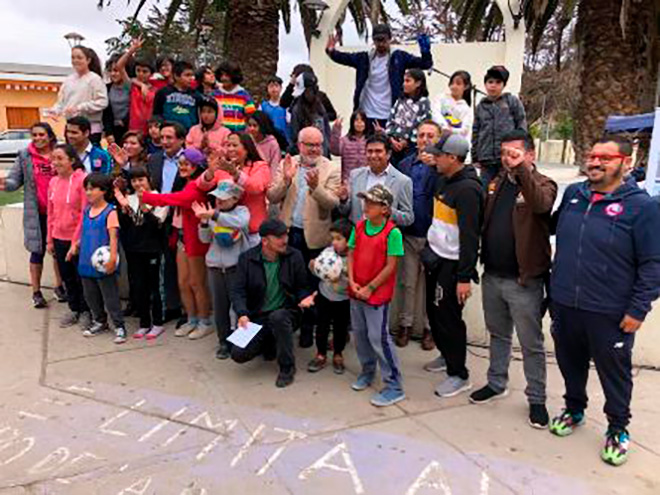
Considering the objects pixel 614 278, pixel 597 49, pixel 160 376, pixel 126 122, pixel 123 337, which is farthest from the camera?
pixel 597 49

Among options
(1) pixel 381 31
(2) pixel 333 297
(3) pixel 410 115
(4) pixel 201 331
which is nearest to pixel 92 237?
(4) pixel 201 331

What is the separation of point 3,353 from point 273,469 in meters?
3.03

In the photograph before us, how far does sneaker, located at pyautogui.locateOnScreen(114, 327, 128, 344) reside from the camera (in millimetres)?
5059

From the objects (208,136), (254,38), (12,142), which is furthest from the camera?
(12,142)

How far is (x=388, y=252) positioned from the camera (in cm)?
380

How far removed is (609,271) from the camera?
9.99 ft

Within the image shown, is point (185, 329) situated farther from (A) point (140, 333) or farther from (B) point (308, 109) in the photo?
(B) point (308, 109)

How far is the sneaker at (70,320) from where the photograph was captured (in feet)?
18.0

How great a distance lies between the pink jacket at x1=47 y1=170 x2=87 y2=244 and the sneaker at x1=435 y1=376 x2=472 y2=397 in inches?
137

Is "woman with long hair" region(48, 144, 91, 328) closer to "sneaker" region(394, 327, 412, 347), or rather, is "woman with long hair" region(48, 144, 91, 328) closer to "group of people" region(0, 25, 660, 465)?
"group of people" region(0, 25, 660, 465)

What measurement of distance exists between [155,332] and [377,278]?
2.46m

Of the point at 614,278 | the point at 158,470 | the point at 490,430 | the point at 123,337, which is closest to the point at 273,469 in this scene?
the point at 158,470

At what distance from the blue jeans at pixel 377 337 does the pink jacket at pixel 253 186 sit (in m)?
1.22

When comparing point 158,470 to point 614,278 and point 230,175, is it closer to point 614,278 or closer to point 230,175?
point 230,175
